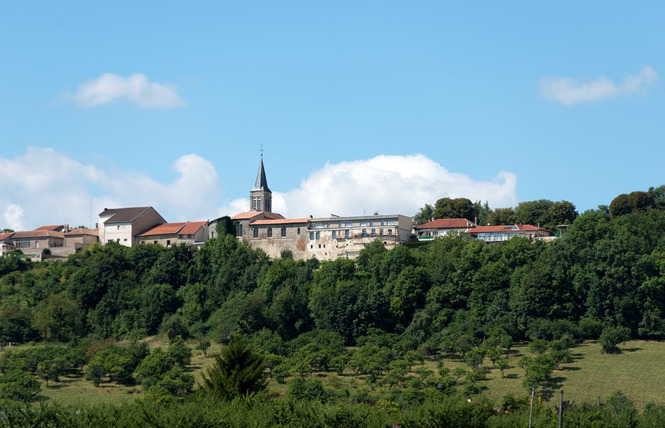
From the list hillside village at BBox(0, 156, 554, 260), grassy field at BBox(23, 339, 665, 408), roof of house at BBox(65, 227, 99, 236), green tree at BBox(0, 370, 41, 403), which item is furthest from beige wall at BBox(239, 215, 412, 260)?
green tree at BBox(0, 370, 41, 403)

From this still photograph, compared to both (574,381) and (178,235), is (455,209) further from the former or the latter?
(574,381)

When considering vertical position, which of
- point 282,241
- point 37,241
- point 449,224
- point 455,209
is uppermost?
point 455,209

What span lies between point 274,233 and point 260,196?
2118cm

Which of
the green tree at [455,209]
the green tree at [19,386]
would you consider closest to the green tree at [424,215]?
the green tree at [455,209]

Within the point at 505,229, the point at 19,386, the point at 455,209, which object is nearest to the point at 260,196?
the point at 455,209

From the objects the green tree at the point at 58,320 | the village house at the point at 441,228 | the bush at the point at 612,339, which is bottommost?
the bush at the point at 612,339

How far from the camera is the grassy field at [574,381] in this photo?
187 ft

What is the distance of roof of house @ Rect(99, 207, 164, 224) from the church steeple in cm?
1474

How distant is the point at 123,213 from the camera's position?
9831 cm

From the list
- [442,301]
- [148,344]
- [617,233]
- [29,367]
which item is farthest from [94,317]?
[617,233]

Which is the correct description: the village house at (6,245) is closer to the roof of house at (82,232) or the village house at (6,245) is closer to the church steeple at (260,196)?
the roof of house at (82,232)

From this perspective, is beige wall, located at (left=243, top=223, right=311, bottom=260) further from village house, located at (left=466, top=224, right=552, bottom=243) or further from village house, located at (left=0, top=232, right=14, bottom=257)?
village house, located at (left=0, top=232, right=14, bottom=257)

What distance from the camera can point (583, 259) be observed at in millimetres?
71625

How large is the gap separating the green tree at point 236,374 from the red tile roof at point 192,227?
5076cm
